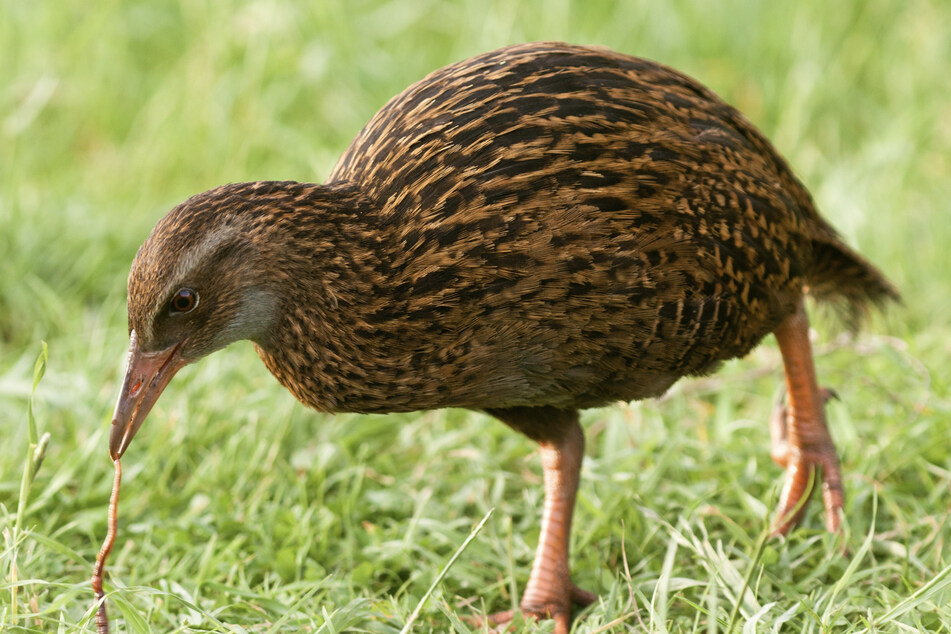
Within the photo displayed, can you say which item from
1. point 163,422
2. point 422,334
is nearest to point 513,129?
point 422,334

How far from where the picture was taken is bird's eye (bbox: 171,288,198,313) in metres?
2.89

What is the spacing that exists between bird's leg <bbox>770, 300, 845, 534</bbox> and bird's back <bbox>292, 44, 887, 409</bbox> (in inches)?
21.5

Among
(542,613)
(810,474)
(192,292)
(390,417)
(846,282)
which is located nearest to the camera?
(192,292)

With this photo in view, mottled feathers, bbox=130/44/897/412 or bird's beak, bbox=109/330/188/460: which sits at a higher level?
mottled feathers, bbox=130/44/897/412

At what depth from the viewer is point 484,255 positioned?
296cm

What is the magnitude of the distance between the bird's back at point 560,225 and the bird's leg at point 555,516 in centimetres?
25

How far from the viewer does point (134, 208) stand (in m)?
5.70

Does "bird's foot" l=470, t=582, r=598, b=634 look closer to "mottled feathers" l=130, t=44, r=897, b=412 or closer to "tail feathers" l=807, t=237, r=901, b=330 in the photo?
"mottled feathers" l=130, t=44, r=897, b=412

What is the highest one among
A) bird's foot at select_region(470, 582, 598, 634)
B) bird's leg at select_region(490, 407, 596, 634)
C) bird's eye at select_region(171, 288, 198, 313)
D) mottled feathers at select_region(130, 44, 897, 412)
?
mottled feathers at select_region(130, 44, 897, 412)

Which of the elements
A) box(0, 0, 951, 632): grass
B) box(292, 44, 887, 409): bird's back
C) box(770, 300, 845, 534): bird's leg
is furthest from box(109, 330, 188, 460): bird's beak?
box(770, 300, 845, 534): bird's leg

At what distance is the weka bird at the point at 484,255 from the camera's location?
2949 mm

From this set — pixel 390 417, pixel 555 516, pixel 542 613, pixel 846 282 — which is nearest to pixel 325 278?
pixel 555 516

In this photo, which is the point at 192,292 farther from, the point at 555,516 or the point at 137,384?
the point at 555,516

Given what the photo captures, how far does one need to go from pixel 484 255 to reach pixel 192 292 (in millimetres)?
702
